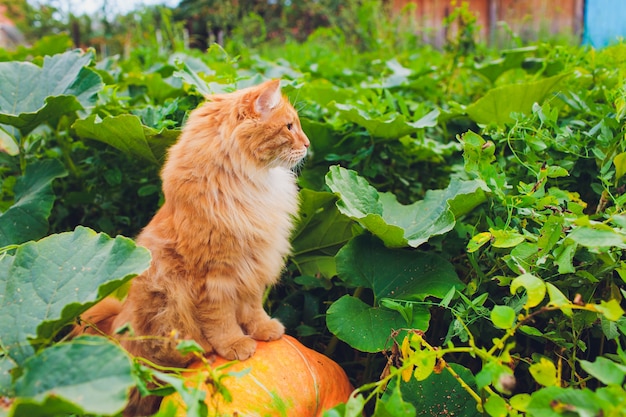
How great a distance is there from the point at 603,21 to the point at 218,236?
238 inches

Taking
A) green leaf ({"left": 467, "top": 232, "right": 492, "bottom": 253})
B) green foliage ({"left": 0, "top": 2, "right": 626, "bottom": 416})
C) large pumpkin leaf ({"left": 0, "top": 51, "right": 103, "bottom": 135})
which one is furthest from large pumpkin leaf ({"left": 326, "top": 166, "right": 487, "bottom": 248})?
large pumpkin leaf ({"left": 0, "top": 51, "right": 103, "bottom": 135})

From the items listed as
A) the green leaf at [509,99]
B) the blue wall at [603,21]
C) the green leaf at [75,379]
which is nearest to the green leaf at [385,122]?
the green leaf at [509,99]

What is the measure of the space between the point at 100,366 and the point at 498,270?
1232 mm

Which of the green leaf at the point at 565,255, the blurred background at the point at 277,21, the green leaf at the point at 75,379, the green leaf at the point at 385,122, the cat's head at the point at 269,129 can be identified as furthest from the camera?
the blurred background at the point at 277,21

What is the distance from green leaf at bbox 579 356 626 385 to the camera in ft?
3.12

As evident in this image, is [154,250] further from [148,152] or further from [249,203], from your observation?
[148,152]

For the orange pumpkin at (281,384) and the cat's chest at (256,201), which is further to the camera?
the cat's chest at (256,201)

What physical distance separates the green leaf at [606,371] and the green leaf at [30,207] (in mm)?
1743

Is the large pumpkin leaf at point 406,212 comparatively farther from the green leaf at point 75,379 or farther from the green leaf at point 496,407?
the green leaf at point 75,379

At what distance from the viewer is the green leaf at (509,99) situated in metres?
2.11

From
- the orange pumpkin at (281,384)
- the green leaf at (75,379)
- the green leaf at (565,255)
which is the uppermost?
the green leaf at (75,379)

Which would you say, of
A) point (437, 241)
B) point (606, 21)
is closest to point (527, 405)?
point (437, 241)

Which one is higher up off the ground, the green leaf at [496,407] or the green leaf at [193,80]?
the green leaf at [193,80]

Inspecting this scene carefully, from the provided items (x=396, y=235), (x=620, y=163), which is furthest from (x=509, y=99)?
(x=396, y=235)
